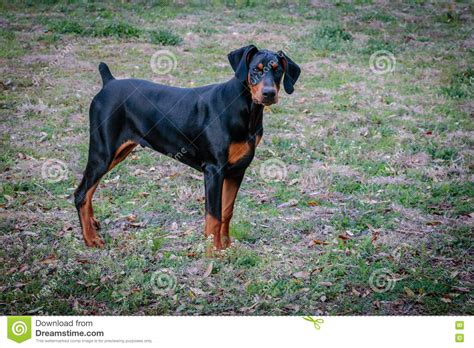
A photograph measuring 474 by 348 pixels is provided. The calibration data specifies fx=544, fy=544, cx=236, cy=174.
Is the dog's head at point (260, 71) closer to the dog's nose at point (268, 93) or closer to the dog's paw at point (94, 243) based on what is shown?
the dog's nose at point (268, 93)

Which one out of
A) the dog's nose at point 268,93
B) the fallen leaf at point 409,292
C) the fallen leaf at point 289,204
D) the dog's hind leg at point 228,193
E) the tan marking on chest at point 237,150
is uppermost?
the dog's nose at point 268,93

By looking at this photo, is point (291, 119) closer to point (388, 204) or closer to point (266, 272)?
point (388, 204)

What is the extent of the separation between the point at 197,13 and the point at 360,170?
5.73 metres

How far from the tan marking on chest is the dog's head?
12.6 inches

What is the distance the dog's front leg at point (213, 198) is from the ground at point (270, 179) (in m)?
0.24

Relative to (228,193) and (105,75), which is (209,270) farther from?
(105,75)

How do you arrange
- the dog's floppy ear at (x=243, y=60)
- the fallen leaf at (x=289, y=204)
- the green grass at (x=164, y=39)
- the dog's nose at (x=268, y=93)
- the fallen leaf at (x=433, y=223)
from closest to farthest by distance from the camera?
the dog's nose at (x=268, y=93) < the dog's floppy ear at (x=243, y=60) < the fallen leaf at (x=433, y=223) < the fallen leaf at (x=289, y=204) < the green grass at (x=164, y=39)

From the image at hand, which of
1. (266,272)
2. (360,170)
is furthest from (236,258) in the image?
(360,170)

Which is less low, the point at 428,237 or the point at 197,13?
the point at 197,13

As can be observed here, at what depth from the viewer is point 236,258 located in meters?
3.68

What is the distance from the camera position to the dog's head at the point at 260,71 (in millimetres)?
3232

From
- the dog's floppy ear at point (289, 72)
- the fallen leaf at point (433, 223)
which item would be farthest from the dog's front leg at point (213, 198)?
the fallen leaf at point (433, 223)

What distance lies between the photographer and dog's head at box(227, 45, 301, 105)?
3.23m

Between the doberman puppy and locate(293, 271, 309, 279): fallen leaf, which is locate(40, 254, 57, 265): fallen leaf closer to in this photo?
the doberman puppy
